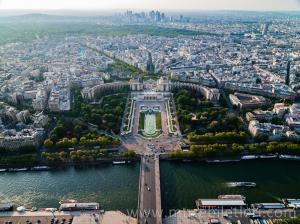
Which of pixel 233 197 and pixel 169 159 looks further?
pixel 169 159

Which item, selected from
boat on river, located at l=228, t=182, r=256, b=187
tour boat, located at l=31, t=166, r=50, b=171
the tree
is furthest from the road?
the tree

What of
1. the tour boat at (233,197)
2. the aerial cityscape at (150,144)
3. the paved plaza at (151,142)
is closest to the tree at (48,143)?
the aerial cityscape at (150,144)

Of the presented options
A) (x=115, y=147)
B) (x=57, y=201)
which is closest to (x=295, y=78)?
(x=115, y=147)

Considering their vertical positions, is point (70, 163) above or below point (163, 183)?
above

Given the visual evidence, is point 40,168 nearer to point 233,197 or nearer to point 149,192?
point 149,192

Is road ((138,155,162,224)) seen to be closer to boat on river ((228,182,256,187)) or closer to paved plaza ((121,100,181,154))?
paved plaza ((121,100,181,154))

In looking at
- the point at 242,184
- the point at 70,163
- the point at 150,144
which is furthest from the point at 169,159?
the point at 70,163

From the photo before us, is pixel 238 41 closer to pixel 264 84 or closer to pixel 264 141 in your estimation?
pixel 264 84
